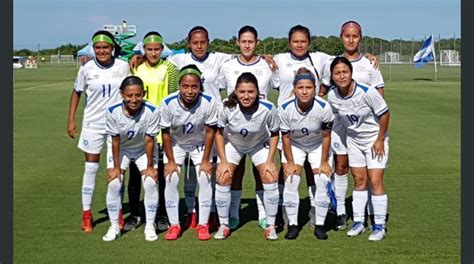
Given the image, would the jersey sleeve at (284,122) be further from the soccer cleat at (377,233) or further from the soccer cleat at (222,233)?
the soccer cleat at (377,233)

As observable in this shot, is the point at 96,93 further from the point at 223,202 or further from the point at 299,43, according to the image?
the point at 299,43

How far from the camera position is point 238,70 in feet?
25.0

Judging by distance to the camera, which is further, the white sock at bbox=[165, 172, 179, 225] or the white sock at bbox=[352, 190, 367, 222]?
the white sock at bbox=[352, 190, 367, 222]

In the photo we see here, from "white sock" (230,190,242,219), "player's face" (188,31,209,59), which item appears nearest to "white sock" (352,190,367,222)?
"white sock" (230,190,242,219)

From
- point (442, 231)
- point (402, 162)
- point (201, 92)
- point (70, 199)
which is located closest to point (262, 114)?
point (201, 92)

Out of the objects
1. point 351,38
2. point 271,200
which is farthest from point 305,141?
point 351,38

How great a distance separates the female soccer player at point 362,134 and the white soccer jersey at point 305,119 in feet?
0.67

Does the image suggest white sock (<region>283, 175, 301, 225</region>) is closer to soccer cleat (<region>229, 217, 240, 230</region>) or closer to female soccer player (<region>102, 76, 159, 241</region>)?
soccer cleat (<region>229, 217, 240, 230</region>)

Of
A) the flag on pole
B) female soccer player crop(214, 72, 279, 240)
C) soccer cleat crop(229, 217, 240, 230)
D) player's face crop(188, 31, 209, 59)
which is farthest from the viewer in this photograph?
the flag on pole

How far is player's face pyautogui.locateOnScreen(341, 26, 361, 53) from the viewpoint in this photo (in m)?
7.40

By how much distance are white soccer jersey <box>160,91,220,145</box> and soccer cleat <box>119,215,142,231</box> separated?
1.17 m

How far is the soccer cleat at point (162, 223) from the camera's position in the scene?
25.4ft

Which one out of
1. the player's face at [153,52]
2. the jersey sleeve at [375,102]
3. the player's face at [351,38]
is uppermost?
the player's face at [351,38]

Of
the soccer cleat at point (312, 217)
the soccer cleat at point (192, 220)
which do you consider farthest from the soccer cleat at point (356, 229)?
the soccer cleat at point (192, 220)
